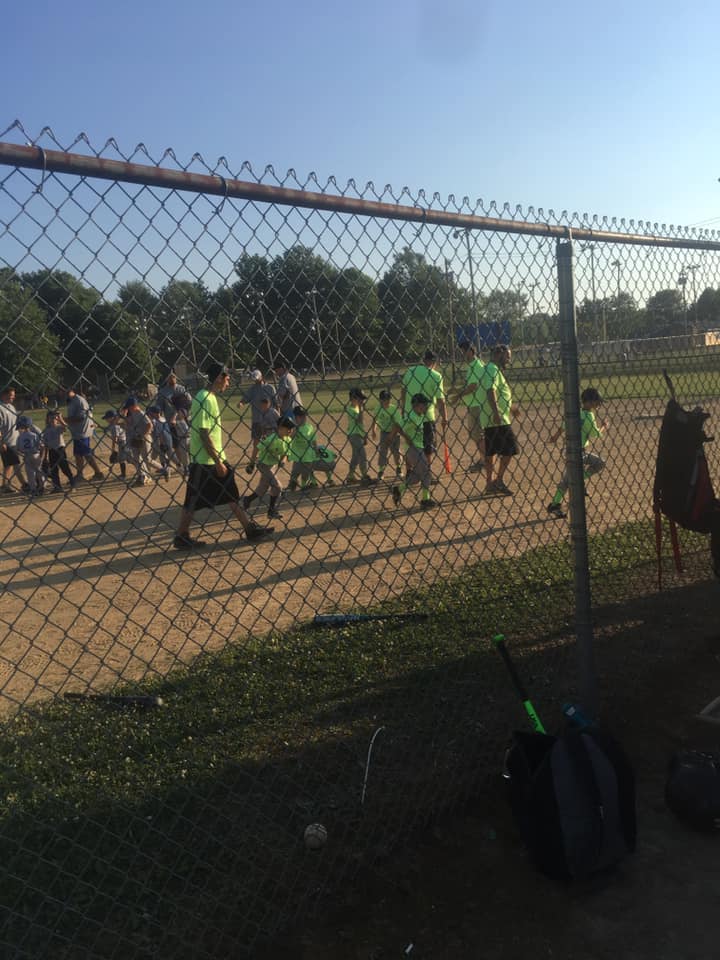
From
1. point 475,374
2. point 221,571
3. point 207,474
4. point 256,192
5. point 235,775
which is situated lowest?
point 235,775

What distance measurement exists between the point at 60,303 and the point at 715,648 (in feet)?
13.4

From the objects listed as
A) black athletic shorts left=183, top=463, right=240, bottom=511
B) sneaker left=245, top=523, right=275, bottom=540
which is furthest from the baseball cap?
sneaker left=245, top=523, right=275, bottom=540

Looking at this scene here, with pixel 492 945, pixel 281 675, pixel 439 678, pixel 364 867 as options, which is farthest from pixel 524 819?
pixel 281 675

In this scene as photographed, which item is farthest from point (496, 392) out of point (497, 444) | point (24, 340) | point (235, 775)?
point (24, 340)

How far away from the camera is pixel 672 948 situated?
2283 millimetres

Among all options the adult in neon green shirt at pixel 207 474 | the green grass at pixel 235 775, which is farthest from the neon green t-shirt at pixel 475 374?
the green grass at pixel 235 775

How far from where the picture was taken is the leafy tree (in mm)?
1797

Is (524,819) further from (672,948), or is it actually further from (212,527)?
(212,527)

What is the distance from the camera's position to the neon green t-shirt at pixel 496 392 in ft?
13.6

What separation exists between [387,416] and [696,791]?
24.8 ft

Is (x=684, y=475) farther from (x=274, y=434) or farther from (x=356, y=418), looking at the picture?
(x=274, y=434)

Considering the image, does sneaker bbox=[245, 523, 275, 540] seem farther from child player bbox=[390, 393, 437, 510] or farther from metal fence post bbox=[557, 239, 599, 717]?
metal fence post bbox=[557, 239, 599, 717]

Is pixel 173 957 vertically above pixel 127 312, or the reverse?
pixel 127 312

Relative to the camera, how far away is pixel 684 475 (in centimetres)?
395
